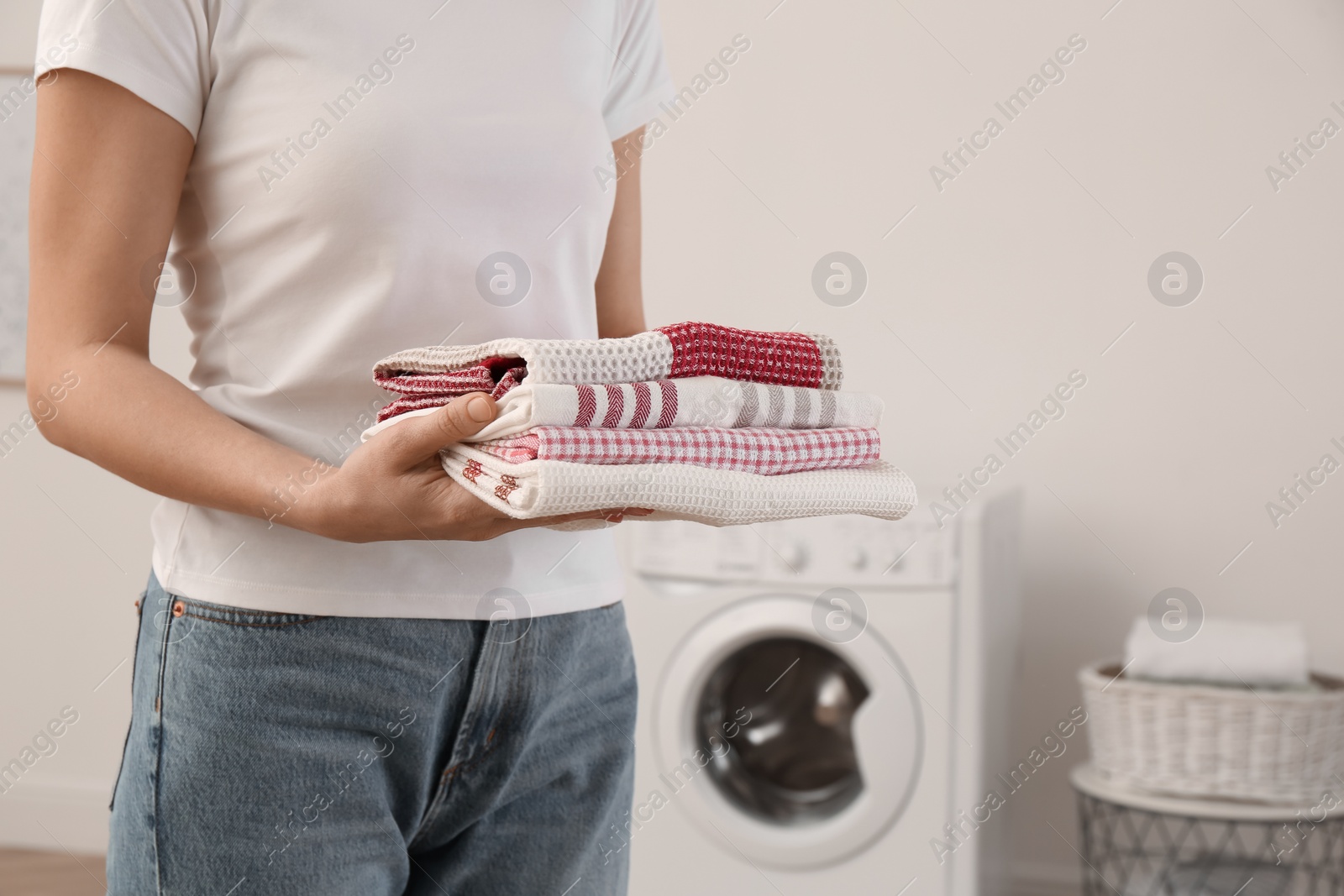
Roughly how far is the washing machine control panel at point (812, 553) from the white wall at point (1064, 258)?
0.56m

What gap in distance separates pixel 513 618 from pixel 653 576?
115cm

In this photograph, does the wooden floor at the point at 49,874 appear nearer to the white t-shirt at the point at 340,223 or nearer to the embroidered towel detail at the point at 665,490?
the white t-shirt at the point at 340,223

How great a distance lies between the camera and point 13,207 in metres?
2.42

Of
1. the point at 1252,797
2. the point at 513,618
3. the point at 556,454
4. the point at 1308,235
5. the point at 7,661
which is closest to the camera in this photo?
the point at 556,454

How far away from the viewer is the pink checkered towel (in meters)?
0.51

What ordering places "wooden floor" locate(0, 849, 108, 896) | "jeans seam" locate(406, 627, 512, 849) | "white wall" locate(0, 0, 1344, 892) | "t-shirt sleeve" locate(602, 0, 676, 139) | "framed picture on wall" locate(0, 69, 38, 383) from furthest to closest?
"framed picture on wall" locate(0, 69, 38, 383), "wooden floor" locate(0, 849, 108, 896), "white wall" locate(0, 0, 1344, 892), "t-shirt sleeve" locate(602, 0, 676, 139), "jeans seam" locate(406, 627, 512, 849)

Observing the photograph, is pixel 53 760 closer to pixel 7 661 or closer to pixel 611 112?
pixel 7 661

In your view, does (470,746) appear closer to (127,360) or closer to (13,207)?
(127,360)

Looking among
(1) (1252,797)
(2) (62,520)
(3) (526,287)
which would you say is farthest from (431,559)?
(2) (62,520)

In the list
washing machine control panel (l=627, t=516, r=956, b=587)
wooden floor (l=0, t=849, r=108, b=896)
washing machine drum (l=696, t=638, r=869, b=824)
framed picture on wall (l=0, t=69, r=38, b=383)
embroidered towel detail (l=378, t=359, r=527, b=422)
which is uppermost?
embroidered towel detail (l=378, t=359, r=527, b=422)

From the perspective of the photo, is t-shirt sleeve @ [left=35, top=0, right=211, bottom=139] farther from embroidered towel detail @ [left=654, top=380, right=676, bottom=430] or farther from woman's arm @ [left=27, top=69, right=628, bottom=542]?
embroidered towel detail @ [left=654, top=380, right=676, bottom=430]

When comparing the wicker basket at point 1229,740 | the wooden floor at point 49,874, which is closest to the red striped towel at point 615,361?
the wicker basket at point 1229,740

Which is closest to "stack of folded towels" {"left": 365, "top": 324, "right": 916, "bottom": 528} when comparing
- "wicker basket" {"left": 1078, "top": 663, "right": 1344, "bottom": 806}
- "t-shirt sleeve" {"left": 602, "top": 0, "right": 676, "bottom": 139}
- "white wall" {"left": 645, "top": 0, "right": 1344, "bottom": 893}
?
"t-shirt sleeve" {"left": 602, "top": 0, "right": 676, "bottom": 139}

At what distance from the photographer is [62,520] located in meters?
2.49
